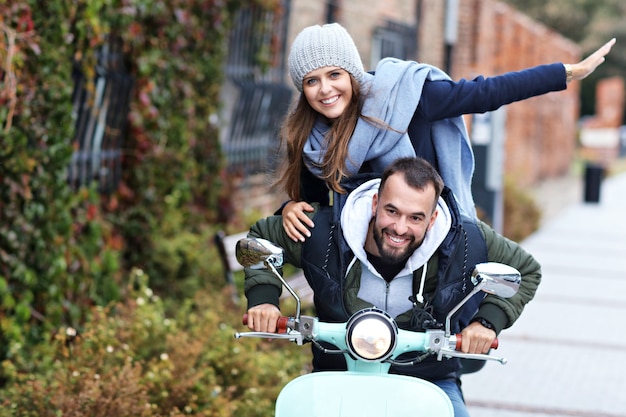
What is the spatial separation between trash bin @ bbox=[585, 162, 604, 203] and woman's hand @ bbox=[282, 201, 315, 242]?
15.8 meters

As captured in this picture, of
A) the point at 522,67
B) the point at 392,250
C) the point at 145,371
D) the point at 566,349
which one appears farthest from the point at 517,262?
the point at 522,67

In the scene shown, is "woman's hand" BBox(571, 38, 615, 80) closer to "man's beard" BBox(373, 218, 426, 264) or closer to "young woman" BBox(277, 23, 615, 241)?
"young woman" BBox(277, 23, 615, 241)

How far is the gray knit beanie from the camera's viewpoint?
3350 mm

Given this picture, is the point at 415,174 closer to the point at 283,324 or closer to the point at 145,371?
the point at 283,324

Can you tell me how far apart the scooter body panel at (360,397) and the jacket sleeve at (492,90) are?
3.26 feet

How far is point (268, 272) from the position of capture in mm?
3262

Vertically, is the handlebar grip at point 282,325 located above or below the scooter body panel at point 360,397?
above

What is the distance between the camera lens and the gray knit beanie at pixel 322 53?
11.0 ft

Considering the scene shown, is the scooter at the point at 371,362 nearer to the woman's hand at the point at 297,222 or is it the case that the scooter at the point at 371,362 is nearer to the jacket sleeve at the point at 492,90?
the woman's hand at the point at 297,222

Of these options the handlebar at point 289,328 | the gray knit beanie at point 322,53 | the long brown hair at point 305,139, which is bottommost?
the handlebar at point 289,328

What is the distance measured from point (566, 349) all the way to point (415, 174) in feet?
15.4

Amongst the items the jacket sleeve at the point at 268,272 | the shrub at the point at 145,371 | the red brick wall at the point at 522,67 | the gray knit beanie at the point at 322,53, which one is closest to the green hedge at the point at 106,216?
the shrub at the point at 145,371

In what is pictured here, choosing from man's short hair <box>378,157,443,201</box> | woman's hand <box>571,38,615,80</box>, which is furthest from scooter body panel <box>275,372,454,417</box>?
woman's hand <box>571,38,615,80</box>

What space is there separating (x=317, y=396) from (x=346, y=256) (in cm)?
50
